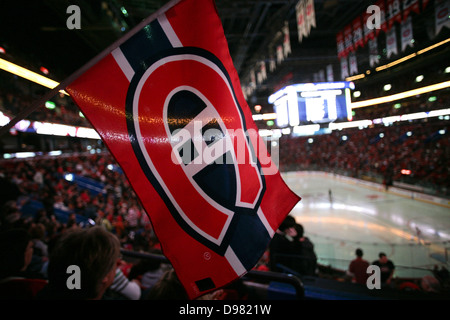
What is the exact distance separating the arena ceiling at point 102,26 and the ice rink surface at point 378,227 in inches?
265

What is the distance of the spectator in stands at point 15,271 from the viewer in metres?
1.63

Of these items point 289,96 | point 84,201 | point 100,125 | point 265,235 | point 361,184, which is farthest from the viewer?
point 361,184

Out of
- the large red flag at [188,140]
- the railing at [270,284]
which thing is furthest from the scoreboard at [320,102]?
the large red flag at [188,140]

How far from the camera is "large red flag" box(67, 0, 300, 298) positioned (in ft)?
4.31

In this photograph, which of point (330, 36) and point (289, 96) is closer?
point (289, 96)

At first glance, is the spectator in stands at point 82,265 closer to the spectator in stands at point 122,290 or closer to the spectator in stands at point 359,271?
the spectator in stands at point 122,290

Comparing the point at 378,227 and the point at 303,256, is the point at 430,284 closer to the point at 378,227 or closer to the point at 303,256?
the point at 303,256

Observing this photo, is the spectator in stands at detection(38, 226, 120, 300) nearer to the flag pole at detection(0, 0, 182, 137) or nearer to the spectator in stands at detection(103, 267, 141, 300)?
the flag pole at detection(0, 0, 182, 137)

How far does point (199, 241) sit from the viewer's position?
57.0 inches

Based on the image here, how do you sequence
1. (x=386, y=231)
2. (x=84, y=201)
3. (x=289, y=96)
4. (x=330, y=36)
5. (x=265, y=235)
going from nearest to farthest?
(x=265, y=235) < (x=289, y=96) < (x=386, y=231) < (x=84, y=201) < (x=330, y=36)
